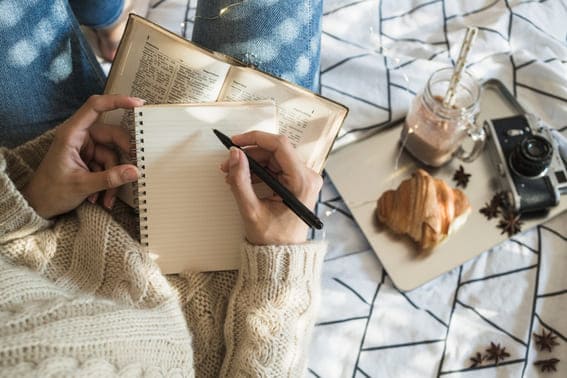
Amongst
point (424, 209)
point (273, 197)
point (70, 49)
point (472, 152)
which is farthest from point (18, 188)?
point (472, 152)

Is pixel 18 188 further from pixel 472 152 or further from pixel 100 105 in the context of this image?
pixel 472 152

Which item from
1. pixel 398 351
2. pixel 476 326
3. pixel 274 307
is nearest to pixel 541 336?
pixel 476 326

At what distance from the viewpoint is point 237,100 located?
0.69 m

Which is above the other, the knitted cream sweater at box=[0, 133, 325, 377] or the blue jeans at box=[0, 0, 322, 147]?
the blue jeans at box=[0, 0, 322, 147]

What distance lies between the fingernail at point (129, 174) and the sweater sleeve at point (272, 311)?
5.9 inches

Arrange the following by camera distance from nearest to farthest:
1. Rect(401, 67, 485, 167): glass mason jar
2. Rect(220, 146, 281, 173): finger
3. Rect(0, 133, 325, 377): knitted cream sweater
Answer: Rect(0, 133, 325, 377): knitted cream sweater → Rect(220, 146, 281, 173): finger → Rect(401, 67, 485, 167): glass mason jar

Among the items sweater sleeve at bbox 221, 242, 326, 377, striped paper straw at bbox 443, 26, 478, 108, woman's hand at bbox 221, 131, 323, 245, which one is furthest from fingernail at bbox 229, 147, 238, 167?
striped paper straw at bbox 443, 26, 478, 108

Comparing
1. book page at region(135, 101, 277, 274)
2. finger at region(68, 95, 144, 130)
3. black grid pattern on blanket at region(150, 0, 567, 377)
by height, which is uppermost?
finger at region(68, 95, 144, 130)

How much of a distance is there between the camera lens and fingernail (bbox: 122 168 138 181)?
1.90 ft

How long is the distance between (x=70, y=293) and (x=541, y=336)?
2.19 ft

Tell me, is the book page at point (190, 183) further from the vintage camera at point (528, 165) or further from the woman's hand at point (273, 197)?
the vintage camera at point (528, 165)

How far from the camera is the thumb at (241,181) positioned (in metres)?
0.60

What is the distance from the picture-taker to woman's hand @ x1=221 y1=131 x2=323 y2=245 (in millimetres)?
610

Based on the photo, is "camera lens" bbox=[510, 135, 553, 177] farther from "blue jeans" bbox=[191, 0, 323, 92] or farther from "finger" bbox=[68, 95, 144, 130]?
"finger" bbox=[68, 95, 144, 130]
